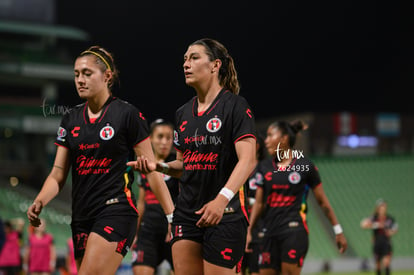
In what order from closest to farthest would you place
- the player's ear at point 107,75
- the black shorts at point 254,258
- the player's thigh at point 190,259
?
the player's thigh at point 190,259 < the player's ear at point 107,75 < the black shorts at point 254,258

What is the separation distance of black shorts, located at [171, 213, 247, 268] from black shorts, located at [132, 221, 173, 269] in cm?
314

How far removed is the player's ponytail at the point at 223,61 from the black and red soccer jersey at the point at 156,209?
291 centimetres

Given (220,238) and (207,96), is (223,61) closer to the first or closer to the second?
(207,96)

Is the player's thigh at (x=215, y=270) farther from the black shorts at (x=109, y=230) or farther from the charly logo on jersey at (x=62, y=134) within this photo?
the charly logo on jersey at (x=62, y=134)

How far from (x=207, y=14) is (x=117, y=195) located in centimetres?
2543

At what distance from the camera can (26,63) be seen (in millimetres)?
35000

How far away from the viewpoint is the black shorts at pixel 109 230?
488cm

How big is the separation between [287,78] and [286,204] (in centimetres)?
3222

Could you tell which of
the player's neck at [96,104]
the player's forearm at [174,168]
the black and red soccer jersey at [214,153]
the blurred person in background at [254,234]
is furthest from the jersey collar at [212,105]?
the blurred person in background at [254,234]

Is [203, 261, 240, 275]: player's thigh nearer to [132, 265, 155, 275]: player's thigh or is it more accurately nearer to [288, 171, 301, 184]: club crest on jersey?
[132, 265, 155, 275]: player's thigh

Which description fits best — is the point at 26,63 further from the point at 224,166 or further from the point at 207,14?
the point at 224,166

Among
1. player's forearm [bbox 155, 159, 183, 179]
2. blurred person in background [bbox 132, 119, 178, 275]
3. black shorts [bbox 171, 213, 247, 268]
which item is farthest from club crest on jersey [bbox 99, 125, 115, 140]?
blurred person in background [bbox 132, 119, 178, 275]

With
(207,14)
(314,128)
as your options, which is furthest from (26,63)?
(314,128)

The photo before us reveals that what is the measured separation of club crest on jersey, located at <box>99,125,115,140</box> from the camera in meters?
5.04
